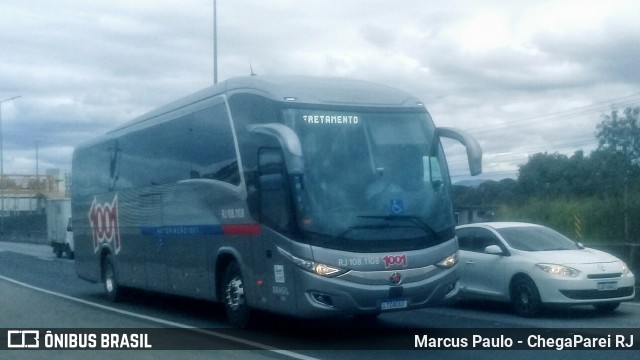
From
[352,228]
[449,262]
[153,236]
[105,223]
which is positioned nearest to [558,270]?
[449,262]

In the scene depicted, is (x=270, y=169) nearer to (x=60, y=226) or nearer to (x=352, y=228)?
(x=352, y=228)

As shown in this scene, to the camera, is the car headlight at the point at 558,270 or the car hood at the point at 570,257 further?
the car hood at the point at 570,257

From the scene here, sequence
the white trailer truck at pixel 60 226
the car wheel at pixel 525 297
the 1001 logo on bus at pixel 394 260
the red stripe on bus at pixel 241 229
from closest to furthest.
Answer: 1. the 1001 logo on bus at pixel 394 260
2. the red stripe on bus at pixel 241 229
3. the car wheel at pixel 525 297
4. the white trailer truck at pixel 60 226

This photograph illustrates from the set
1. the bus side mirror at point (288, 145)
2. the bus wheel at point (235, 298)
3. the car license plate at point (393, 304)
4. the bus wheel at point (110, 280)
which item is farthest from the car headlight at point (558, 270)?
the bus wheel at point (110, 280)

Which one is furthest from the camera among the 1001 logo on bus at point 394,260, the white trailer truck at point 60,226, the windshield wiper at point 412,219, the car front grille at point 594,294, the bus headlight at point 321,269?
the white trailer truck at point 60,226

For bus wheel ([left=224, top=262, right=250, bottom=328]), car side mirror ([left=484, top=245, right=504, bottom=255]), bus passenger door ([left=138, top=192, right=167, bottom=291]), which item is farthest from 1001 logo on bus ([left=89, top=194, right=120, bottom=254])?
car side mirror ([left=484, top=245, right=504, bottom=255])

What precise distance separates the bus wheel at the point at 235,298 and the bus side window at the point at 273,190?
1686mm

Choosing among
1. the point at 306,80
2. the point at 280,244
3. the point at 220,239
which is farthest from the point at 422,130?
the point at 220,239

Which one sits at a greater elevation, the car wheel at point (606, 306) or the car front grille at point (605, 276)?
the car front grille at point (605, 276)

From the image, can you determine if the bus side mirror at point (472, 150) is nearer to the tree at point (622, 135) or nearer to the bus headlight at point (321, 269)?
the bus headlight at point (321, 269)

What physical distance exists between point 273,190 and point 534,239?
20.1 ft

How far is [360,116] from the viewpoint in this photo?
13.6 meters

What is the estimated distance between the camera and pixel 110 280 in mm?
21703

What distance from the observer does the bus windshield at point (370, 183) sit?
42.0 ft
